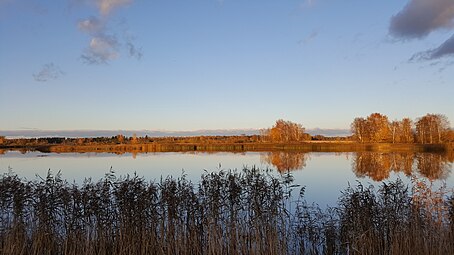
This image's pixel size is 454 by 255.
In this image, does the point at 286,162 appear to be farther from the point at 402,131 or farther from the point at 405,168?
the point at 402,131

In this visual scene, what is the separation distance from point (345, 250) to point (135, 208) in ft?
17.8

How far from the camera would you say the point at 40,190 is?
8891 millimetres

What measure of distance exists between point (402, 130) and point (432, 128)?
13.8 meters

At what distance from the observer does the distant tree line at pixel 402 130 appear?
3191 inches

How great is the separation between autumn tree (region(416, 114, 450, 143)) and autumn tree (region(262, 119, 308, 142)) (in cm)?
4105

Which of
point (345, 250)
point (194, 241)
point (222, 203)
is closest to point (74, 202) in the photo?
point (194, 241)

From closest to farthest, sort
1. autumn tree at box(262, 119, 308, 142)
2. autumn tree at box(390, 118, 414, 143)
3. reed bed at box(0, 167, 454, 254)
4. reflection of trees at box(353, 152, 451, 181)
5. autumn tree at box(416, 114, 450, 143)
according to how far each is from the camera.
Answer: reed bed at box(0, 167, 454, 254), reflection of trees at box(353, 152, 451, 181), autumn tree at box(416, 114, 450, 143), autumn tree at box(390, 118, 414, 143), autumn tree at box(262, 119, 308, 142)

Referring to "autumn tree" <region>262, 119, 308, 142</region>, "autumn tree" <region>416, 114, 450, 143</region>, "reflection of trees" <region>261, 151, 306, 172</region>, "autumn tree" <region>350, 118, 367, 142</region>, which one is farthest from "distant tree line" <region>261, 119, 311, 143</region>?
"reflection of trees" <region>261, 151, 306, 172</region>

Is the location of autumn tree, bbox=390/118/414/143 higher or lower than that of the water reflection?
higher

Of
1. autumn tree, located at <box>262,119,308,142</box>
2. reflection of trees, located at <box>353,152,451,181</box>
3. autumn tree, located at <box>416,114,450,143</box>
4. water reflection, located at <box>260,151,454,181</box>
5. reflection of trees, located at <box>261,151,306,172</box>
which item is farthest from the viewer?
autumn tree, located at <box>262,119,308,142</box>

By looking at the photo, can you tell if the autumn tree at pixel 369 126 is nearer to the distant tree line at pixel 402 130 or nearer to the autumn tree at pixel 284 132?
the distant tree line at pixel 402 130

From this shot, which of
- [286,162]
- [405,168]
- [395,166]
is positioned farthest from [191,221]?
[286,162]

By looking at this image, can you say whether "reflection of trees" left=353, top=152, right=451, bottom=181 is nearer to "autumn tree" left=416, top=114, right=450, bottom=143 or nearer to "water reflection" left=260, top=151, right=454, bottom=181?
"water reflection" left=260, top=151, right=454, bottom=181

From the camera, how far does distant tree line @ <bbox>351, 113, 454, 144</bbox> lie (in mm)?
81062
